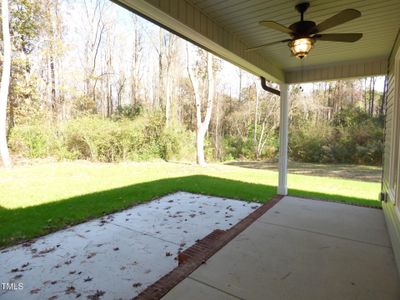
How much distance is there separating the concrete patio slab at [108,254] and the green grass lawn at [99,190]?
452 mm

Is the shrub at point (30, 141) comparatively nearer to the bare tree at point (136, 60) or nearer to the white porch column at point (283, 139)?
the bare tree at point (136, 60)

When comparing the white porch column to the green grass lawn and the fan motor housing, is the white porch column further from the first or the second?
the fan motor housing

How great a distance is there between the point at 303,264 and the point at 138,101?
39.1 ft

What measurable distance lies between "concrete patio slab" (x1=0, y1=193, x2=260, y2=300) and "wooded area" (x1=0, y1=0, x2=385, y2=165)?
19.0 ft

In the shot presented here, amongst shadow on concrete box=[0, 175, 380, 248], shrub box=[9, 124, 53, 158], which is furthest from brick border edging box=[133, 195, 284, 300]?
shrub box=[9, 124, 53, 158]

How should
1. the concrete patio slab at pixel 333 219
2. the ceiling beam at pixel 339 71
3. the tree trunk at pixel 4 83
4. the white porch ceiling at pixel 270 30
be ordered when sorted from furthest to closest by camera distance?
the tree trunk at pixel 4 83, the ceiling beam at pixel 339 71, the concrete patio slab at pixel 333 219, the white porch ceiling at pixel 270 30

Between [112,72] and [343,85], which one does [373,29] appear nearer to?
[343,85]

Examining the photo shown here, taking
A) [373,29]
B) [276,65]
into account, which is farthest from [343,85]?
[373,29]

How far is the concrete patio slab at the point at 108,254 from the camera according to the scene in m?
2.21

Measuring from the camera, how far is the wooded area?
8727 millimetres

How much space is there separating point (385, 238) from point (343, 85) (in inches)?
499

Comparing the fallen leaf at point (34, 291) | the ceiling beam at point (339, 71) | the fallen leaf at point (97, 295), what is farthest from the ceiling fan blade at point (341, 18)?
the fallen leaf at point (34, 291)

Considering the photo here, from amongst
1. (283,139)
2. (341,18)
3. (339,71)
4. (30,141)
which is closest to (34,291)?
(341,18)

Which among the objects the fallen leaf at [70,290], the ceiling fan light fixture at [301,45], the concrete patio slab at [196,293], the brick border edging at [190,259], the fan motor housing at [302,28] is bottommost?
the fallen leaf at [70,290]
